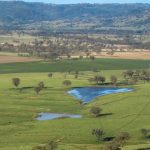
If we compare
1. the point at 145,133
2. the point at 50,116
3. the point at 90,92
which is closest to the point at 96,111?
the point at 50,116

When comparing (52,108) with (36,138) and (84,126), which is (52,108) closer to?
(84,126)

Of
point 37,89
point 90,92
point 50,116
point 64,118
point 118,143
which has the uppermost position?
point 118,143

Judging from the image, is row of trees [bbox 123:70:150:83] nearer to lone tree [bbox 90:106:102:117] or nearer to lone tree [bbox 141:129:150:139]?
lone tree [bbox 90:106:102:117]

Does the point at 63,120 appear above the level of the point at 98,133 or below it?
below

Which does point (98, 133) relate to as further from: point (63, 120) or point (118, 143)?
point (63, 120)

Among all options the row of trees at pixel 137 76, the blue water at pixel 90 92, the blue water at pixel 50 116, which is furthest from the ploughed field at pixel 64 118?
the row of trees at pixel 137 76

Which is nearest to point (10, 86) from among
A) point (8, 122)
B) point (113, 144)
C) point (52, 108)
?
point (52, 108)

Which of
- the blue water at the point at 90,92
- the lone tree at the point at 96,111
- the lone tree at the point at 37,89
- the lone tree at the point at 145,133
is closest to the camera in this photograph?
the lone tree at the point at 145,133

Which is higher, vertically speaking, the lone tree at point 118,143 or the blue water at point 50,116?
the lone tree at point 118,143

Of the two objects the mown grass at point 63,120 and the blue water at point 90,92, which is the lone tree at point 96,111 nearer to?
the mown grass at point 63,120
